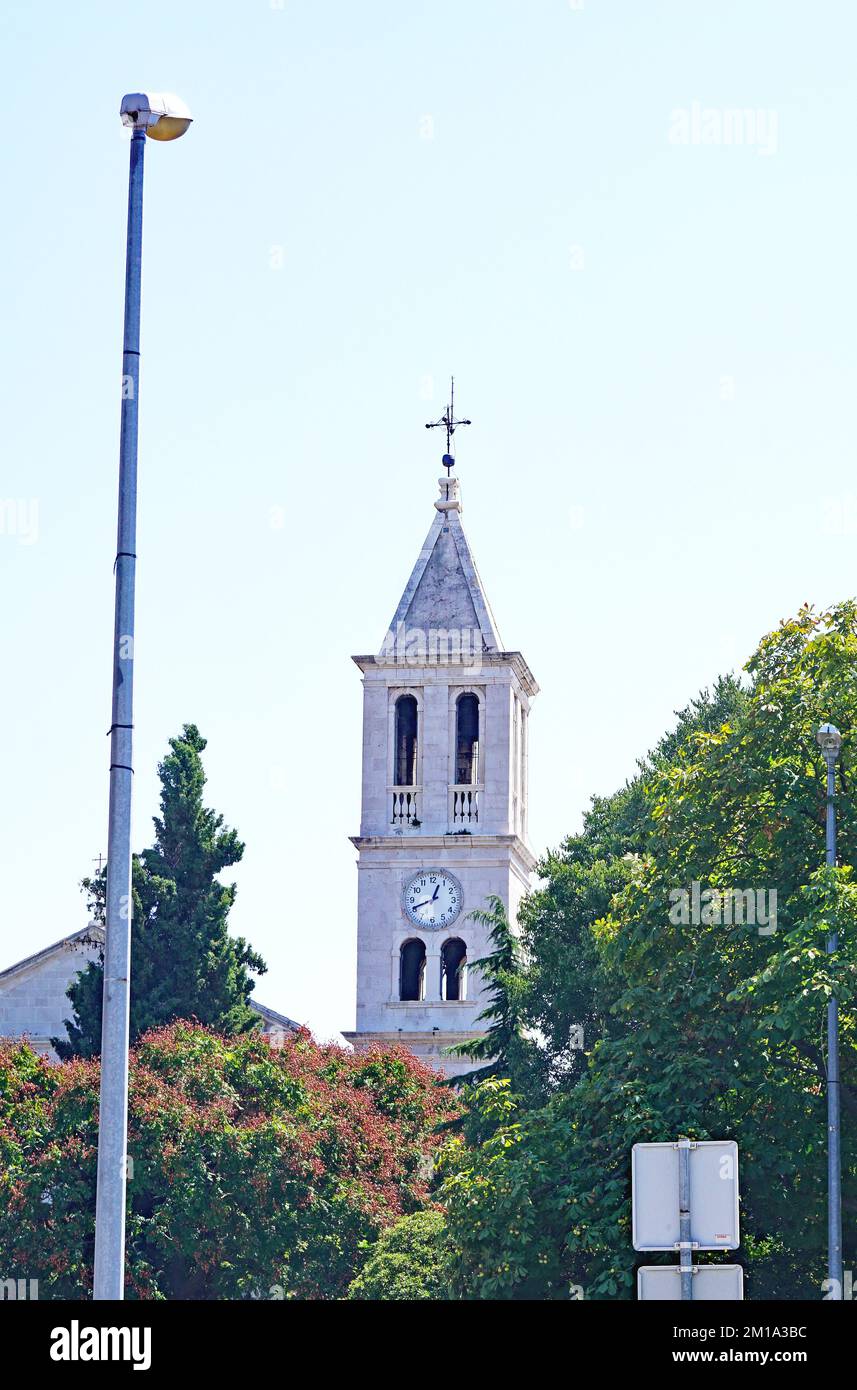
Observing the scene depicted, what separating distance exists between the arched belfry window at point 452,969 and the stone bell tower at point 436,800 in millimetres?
27

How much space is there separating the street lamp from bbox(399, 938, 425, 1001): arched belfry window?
119ft

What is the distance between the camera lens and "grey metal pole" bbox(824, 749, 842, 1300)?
88.7ft

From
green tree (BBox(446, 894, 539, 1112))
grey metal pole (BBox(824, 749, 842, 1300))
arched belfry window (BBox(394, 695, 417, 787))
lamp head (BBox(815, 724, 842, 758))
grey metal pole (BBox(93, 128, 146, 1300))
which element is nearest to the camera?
grey metal pole (BBox(93, 128, 146, 1300))

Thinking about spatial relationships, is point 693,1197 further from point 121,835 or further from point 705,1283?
point 121,835

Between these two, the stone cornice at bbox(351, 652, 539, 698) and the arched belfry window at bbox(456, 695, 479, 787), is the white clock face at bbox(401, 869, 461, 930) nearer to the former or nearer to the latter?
the arched belfry window at bbox(456, 695, 479, 787)

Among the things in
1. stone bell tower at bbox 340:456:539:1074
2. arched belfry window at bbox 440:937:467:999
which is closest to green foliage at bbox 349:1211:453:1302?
stone bell tower at bbox 340:456:539:1074

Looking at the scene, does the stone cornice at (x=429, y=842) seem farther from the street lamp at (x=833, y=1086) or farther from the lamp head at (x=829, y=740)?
the lamp head at (x=829, y=740)

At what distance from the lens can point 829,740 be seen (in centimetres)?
2959

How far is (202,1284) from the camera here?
4744 cm

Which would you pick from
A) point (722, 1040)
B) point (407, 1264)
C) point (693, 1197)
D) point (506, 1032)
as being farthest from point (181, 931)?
point (693, 1197)

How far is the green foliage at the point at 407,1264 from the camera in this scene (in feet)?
135
